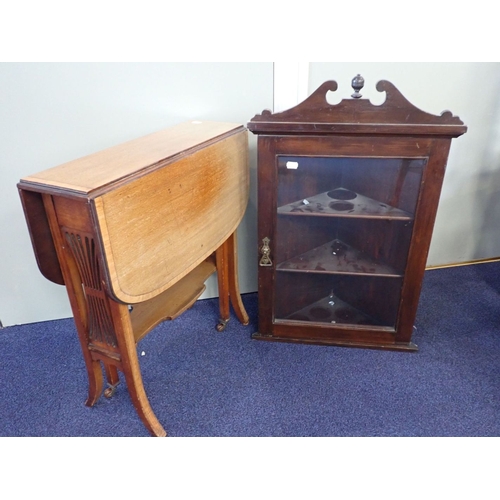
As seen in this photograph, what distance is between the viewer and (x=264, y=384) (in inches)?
63.9

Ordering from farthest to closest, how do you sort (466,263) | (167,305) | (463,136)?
1. (466,263)
2. (463,136)
3. (167,305)

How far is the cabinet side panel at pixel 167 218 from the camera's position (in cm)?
104

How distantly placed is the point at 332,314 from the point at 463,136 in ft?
3.76

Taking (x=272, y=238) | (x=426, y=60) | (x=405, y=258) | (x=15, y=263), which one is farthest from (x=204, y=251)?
(x=426, y=60)

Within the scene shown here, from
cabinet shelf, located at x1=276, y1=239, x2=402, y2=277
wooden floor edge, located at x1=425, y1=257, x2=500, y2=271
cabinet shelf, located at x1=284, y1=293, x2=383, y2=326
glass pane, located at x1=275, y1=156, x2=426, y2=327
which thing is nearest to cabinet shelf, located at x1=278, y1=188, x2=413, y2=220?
glass pane, located at x1=275, y1=156, x2=426, y2=327

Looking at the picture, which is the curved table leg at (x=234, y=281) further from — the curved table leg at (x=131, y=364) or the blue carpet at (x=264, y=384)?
the curved table leg at (x=131, y=364)

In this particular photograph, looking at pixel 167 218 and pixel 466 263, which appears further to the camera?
pixel 466 263

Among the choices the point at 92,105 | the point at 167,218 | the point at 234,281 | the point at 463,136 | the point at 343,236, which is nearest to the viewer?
the point at 167,218

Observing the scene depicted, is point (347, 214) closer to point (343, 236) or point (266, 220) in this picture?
point (343, 236)

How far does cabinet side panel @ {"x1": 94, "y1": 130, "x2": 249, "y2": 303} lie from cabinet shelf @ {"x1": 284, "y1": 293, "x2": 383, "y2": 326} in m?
0.55

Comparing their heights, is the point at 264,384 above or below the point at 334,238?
below

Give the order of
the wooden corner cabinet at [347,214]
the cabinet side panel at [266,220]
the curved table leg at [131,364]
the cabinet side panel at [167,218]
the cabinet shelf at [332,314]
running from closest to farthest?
the cabinet side panel at [167,218] → the curved table leg at [131,364] → the wooden corner cabinet at [347,214] → the cabinet side panel at [266,220] → the cabinet shelf at [332,314]

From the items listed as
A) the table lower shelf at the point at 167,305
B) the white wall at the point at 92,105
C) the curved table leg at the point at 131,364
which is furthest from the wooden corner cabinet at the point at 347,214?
the curved table leg at the point at 131,364

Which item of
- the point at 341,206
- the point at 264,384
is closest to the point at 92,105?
the point at 341,206
